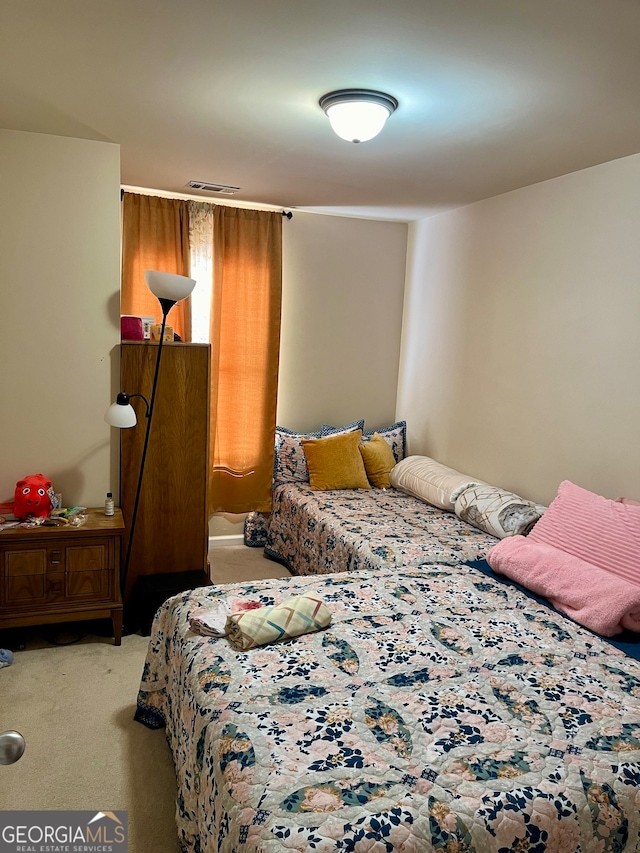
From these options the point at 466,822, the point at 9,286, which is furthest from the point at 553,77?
the point at 9,286

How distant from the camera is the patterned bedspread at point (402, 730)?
1438 millimetres

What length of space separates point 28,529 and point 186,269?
6.66 feet

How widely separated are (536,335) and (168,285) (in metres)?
2.02

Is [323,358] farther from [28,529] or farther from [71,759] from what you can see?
[71,759]

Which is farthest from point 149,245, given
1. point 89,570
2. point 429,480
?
point 429,480

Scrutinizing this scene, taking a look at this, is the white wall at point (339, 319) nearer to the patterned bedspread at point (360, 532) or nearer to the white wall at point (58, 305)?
the patterned bedspread at point (360, 532)

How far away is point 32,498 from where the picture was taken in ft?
9.94

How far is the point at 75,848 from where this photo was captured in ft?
5.52

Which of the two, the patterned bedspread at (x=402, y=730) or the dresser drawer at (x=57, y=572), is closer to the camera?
the patterned bedspread at (x=402, y=730)

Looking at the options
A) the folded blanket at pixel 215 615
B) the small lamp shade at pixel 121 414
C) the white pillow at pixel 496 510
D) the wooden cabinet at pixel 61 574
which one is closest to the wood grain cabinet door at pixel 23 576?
the wooden cabinet at pixel 61 574

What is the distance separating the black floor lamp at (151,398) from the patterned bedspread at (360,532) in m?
1.09

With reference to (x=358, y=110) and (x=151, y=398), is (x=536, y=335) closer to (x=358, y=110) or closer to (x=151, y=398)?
(x=358, y=110)

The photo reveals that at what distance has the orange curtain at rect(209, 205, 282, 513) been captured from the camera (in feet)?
14.2

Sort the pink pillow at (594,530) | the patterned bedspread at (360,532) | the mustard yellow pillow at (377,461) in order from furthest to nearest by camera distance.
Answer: the mustard yellow pillow at (377,461)
the patterned bedspread at (360,532)
the pink pillow at (594,530)
